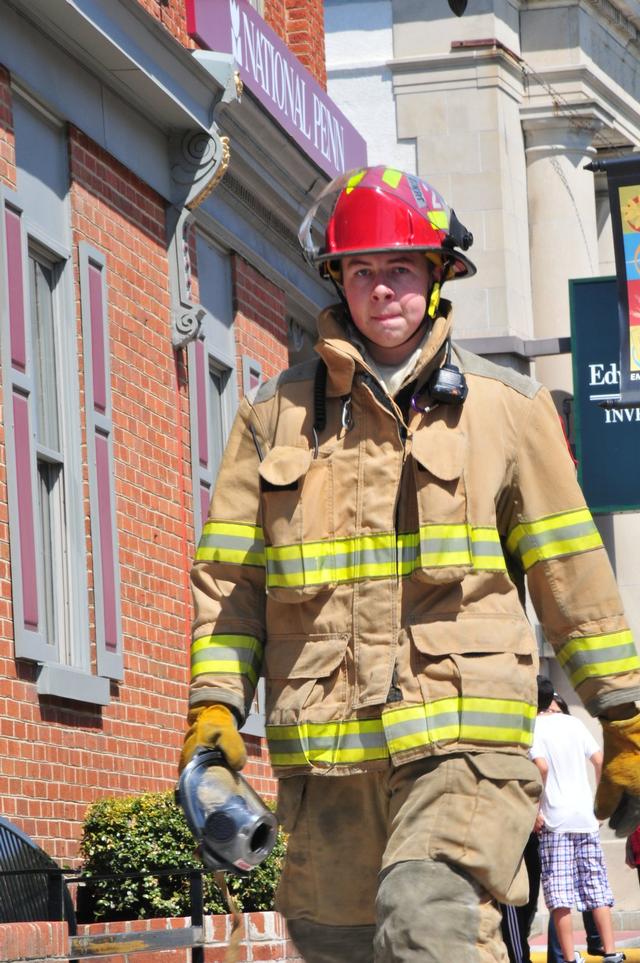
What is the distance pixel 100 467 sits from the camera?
1085cm

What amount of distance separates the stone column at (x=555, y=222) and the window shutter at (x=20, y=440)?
504 inches

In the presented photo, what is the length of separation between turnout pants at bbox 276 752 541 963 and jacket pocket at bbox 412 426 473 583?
0.41 metres

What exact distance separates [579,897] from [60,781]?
11.2 ft

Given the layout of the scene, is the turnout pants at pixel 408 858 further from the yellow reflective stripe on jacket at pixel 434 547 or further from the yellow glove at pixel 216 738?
the yellow reflective stripe on jacket at pixel 434 547

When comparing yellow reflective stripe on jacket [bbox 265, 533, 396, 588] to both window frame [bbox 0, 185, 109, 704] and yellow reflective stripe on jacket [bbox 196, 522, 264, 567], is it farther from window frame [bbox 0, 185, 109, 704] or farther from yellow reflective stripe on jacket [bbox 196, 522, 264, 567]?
window frame [bbox 0, 185, 109, 704]

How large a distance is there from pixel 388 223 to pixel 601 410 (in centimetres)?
1521

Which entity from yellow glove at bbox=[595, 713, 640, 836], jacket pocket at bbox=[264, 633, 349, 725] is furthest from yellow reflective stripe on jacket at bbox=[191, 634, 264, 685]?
yellow glove at bbox=[595, 713, 640, 836]

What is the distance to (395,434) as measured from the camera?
488 centimetres

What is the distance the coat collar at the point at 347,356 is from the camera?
4914mm

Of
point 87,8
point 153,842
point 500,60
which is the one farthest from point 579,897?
point 500,60

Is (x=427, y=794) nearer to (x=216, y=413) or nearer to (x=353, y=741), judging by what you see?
(x=353, y=741)

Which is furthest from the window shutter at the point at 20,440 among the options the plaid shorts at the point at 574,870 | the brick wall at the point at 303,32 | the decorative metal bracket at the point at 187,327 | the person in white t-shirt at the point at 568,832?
the brick wall at the point at 303,32

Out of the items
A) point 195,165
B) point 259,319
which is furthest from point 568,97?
point 195,165

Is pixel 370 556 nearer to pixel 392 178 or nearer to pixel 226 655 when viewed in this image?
pixel 226 655
